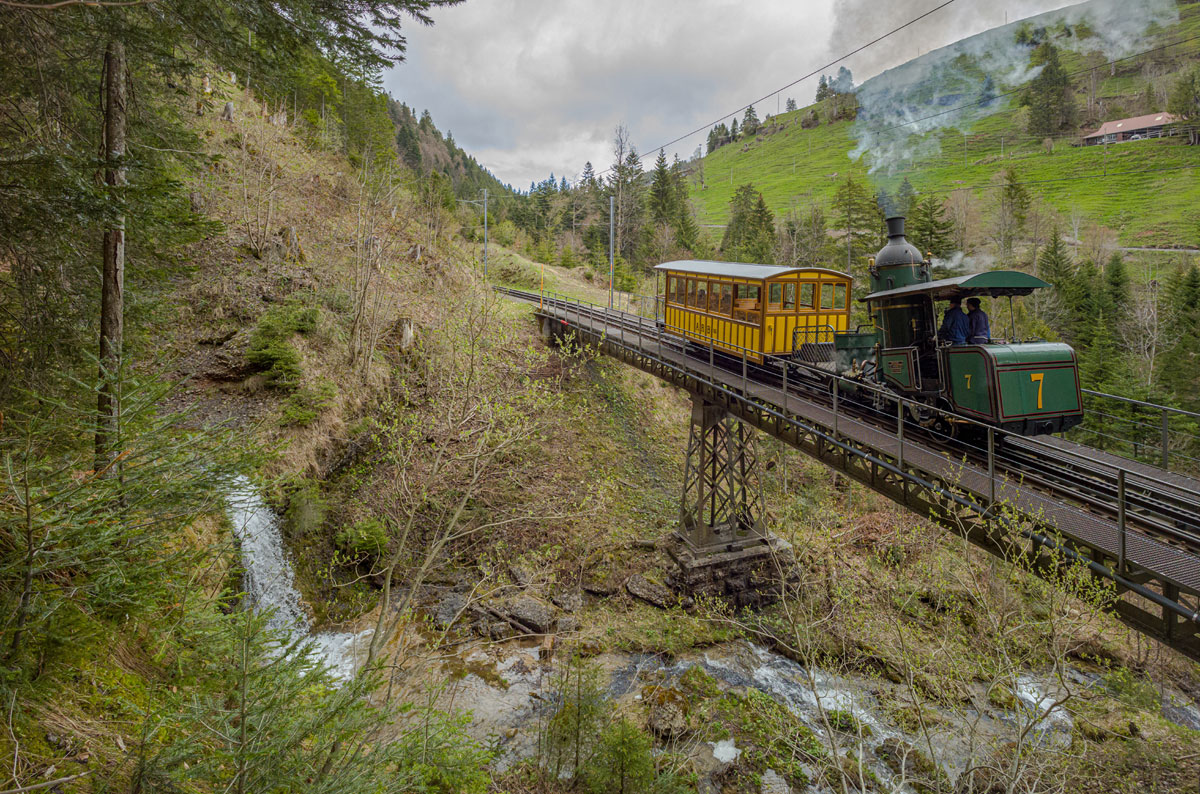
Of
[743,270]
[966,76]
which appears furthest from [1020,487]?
[966,76]

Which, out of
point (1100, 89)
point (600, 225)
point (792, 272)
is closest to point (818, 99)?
point (1100, 89)

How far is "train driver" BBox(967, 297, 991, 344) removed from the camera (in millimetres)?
8820

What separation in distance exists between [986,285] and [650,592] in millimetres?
10186

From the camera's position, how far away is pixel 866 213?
1310 inches

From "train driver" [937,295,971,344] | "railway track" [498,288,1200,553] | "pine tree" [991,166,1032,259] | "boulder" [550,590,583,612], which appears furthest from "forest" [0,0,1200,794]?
"pine tree" [991,166,1032,259]

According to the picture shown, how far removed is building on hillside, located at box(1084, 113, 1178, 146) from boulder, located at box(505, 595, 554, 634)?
247 feet

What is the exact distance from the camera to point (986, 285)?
26.8ft

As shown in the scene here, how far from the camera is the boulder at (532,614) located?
40.3ft

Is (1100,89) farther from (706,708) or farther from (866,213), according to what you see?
(706,708)

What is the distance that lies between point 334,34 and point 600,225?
40833 millimetres

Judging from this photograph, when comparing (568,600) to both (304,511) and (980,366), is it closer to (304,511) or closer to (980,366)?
(304,511)

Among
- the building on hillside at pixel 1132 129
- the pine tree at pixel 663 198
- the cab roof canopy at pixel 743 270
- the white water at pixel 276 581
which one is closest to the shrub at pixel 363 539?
the white water at pixel 276 581

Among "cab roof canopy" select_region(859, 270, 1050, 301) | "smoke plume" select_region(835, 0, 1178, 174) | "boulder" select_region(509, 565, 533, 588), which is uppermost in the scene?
"smoke plume" select_region(835, 0, 1178, 174)

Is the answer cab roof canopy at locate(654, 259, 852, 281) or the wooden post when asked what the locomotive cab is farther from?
the wooden post
